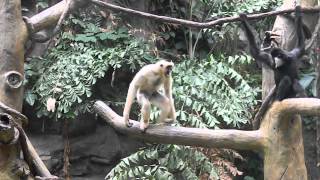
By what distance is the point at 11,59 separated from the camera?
11.3 feet

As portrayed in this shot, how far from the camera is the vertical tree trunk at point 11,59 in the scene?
11.0 ft

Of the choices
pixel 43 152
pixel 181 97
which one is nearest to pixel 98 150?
pixel 43 152

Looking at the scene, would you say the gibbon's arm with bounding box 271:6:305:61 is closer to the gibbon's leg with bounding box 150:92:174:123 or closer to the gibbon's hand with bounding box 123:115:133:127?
the gibbon's leg with bounding box 150:92:174:123

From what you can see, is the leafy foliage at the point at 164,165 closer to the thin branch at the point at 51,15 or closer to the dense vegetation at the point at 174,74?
the dense vegetation at the point at 174,74

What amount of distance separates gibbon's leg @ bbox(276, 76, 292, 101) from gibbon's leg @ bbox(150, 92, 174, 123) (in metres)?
1.07

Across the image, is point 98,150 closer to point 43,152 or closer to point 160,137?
point 43,152

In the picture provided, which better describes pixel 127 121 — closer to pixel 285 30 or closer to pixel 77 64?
pixel 285 30

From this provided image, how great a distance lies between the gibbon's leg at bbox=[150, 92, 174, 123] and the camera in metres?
4.38

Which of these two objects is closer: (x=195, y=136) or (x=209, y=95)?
(x=195, y=136)

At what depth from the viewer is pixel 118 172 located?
5.88 meters

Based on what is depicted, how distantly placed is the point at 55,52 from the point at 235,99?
2.44 meters

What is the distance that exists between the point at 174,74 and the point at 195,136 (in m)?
2.22

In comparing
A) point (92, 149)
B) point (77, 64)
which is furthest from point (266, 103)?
point (92, 149)

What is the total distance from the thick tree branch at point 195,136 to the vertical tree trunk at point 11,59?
1.06 meters
